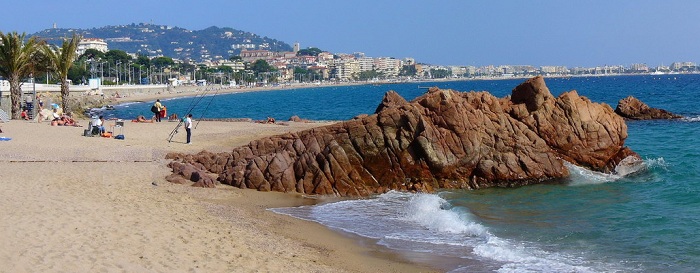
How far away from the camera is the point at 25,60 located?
38.7 m

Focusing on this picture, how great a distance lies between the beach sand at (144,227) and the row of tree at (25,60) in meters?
18.9

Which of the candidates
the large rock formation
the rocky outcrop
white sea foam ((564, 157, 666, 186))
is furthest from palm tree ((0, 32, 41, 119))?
the rocky outcrop

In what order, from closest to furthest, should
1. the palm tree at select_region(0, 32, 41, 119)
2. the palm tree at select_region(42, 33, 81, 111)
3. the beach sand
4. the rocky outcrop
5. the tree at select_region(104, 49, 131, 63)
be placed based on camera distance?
the beach sand → the palm tree at select_region(0, 32, 41, 119) → the palm tree at select_region(42, 33, 81, 111) → the rocky outcrop → the tree at select_region(104, 49, 131, 63)

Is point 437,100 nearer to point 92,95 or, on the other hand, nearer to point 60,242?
point 60,242

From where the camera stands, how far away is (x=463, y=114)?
1998 cm

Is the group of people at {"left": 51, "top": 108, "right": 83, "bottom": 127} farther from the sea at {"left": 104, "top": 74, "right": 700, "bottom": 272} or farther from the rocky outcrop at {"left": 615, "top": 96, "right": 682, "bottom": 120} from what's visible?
the rocky outcrop at {"left": 615, "top": 96, "right": 682, "bottom": 120}

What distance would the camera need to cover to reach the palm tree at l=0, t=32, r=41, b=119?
37656 millimetres

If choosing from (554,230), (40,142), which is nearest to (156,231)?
(554,230)

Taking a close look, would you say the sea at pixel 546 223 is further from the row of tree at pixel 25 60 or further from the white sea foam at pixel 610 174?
the row of tree at pixel 25 60

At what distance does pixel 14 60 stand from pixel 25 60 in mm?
849

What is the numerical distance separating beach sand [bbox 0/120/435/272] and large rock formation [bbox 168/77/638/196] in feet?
3.75

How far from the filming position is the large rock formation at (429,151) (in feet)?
61.4

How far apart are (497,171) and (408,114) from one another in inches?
122

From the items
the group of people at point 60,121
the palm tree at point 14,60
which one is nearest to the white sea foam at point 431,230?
the group of people at point 60,121
